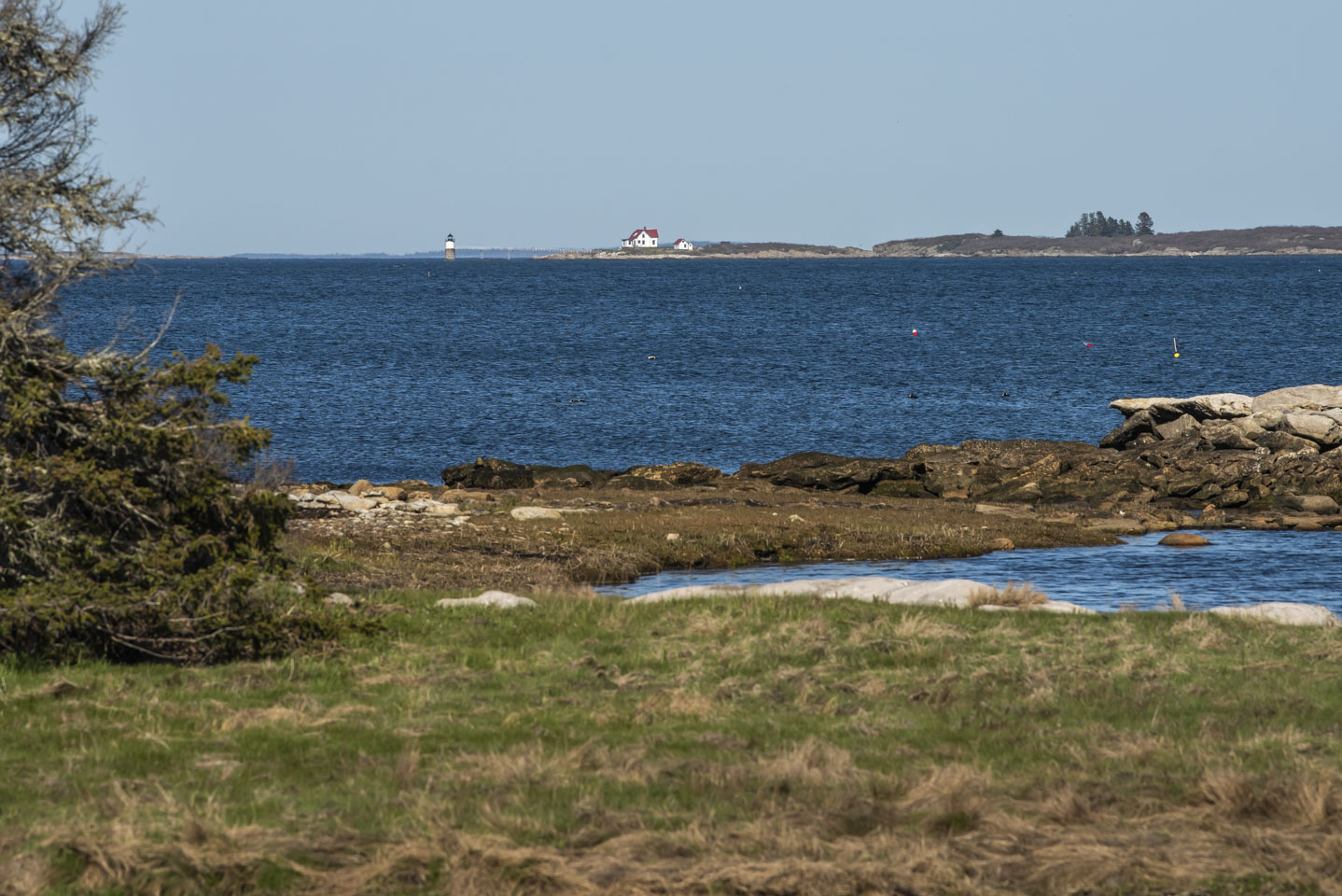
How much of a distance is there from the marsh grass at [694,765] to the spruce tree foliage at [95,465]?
60 centimetres

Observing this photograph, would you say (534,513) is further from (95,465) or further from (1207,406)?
(1207,406)

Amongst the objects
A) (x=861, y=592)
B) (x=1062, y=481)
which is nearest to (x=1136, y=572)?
(x=861, y=592)

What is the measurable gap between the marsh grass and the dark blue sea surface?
493 cm

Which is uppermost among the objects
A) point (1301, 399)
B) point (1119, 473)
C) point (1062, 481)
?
point (1301, 399)

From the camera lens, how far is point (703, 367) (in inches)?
3182

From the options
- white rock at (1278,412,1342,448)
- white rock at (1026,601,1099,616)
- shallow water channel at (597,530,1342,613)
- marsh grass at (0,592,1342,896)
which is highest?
marsh grass at (0,592,1342,896)

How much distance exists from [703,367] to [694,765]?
2797 inches

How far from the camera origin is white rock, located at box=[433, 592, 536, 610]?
17.6 metres

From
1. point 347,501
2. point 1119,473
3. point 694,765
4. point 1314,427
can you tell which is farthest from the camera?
point 1314,427

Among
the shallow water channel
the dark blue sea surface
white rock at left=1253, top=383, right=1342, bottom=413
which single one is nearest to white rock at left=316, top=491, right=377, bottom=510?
the shallow water channel

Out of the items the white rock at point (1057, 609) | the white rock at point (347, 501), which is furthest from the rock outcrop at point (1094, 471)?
the white rock at point (1057, 609)

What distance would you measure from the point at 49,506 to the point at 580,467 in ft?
94.8

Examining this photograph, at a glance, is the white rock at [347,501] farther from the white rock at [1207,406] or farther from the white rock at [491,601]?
the white rock at [1207,406]

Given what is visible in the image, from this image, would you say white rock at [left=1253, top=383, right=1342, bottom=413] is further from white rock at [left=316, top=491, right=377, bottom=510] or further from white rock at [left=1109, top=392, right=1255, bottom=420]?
white rock at [left=316, top=491, right=377, bottom=510]
